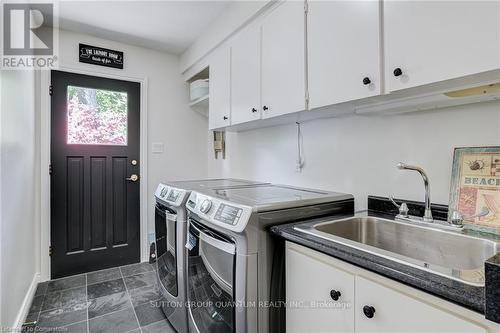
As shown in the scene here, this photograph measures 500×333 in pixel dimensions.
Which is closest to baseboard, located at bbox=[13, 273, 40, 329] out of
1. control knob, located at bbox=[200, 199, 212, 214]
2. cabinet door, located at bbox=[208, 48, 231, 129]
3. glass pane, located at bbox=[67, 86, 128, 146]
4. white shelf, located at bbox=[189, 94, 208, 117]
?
glass pane, located at bbox=[67, 86, 128, 146]

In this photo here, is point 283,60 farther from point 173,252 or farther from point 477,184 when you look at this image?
point 173,252

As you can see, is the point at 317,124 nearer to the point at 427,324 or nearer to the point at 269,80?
the point at 269,80

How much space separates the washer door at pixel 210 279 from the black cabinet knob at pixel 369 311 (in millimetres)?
575

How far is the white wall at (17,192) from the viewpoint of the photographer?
1492mm

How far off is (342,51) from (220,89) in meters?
1.31

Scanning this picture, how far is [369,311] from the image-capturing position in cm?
82

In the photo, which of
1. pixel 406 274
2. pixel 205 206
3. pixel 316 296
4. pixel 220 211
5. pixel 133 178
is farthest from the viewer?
pixel 133 178

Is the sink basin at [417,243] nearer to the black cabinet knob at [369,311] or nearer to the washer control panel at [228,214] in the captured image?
the black cabinet knob at [369,311]

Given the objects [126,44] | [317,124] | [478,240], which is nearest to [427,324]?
[478,240]

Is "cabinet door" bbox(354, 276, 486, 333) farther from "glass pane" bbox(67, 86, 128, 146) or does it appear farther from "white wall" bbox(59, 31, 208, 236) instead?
"glass pane" bbox(67, 86, 128, 146)

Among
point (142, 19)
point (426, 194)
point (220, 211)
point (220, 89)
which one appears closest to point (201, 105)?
point (220, 89)

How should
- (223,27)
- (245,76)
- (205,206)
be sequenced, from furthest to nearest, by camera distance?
(223,27)
(245,76)
(205,206)

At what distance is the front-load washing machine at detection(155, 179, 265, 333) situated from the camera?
1716mm

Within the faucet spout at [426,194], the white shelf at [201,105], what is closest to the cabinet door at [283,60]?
the faucet spout at [426,194]
